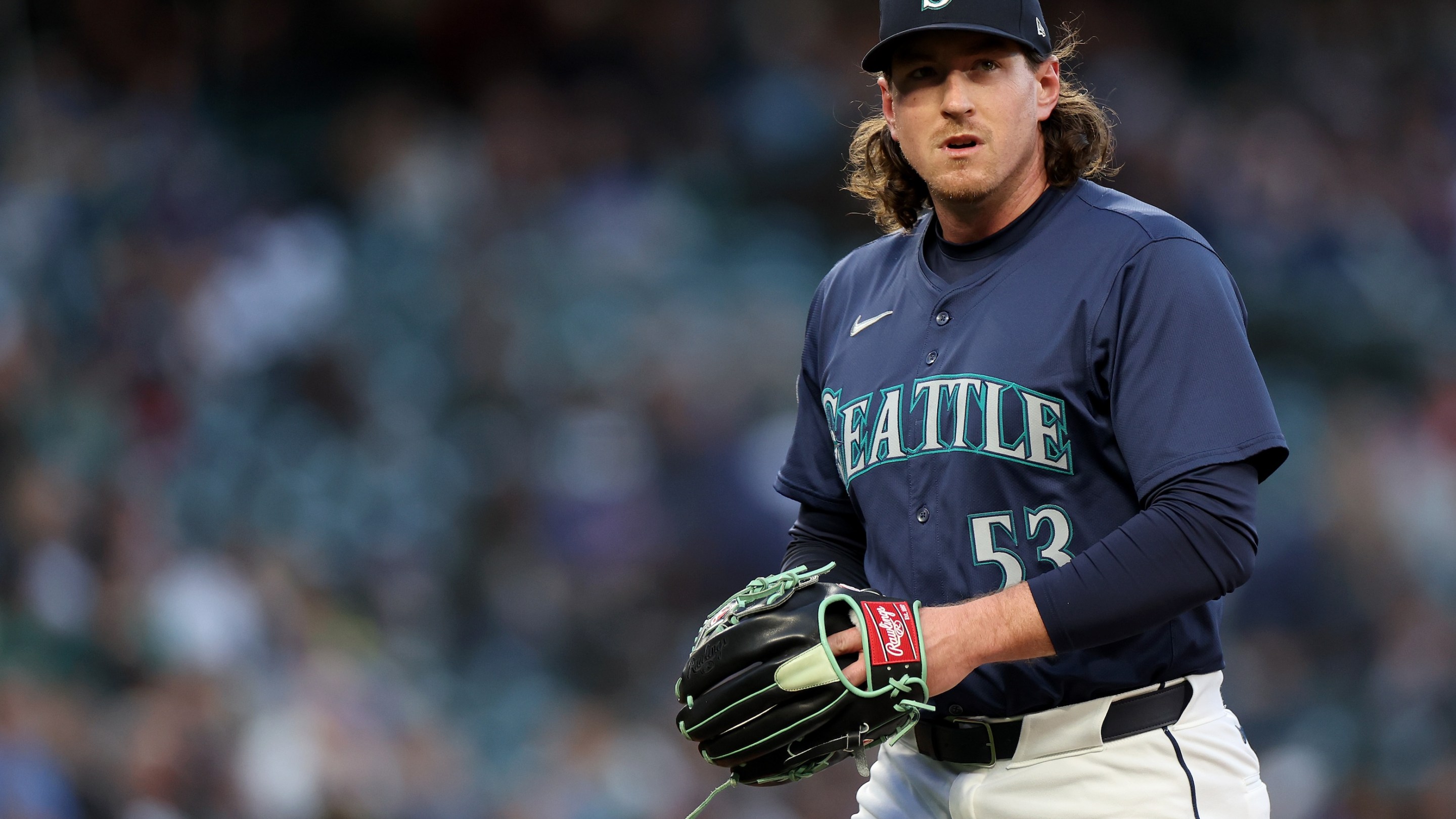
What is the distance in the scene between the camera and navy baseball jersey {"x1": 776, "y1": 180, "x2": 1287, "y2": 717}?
176cm

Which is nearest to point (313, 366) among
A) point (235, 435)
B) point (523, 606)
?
point (235, 435)

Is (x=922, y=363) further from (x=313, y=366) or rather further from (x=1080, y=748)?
(x=313, y=366)

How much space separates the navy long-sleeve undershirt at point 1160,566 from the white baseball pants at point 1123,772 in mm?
253

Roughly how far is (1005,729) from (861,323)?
69cm

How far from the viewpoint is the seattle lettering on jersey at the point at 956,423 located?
190cm

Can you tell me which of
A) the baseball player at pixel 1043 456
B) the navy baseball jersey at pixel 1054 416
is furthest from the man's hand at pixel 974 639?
the navy baseball jersey at pixel 1054 416

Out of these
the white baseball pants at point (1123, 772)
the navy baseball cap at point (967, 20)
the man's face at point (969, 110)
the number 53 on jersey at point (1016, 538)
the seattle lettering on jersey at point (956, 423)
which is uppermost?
the navy baseball cap at point (967, 20)

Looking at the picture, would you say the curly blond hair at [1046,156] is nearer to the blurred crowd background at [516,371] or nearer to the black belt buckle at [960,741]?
the black belt buckle at [960,741]

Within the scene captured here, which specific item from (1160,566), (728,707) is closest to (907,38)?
(1160,566)

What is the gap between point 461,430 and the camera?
582 centimetres

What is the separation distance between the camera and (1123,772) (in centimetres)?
187

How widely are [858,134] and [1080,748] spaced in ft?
4.12

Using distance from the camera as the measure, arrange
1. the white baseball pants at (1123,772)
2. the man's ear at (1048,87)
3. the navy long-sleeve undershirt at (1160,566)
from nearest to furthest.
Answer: the navy long-sleeve undershirt at (1160,566)
the white baseball pants at (1123,772)
the man's ear at (1048,87)

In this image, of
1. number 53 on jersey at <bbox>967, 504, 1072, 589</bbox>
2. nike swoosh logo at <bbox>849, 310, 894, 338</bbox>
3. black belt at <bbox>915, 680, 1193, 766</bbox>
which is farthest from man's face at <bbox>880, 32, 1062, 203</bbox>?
black belt at <bbox>915, 680, 1193, 766</bbox>
